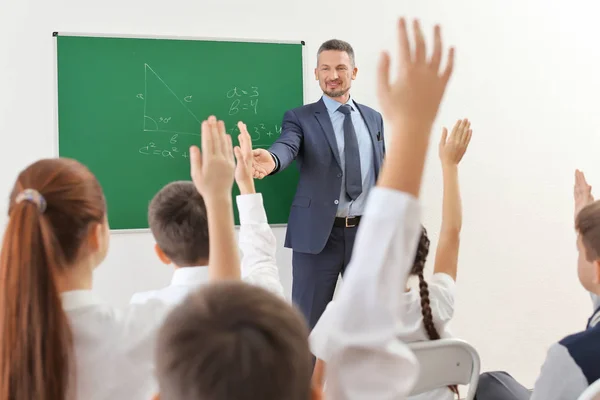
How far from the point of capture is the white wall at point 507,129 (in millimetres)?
3527

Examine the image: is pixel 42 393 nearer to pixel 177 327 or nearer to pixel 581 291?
pixel 177 327

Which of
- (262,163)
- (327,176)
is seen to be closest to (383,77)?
(262,163)

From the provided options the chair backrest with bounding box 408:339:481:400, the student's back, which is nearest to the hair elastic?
the student's back

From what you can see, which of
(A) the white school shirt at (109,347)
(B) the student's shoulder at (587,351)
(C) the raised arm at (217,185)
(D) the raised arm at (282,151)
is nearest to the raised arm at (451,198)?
(B) the student's shoulder at (587,351)

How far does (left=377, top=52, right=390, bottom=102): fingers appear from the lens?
800 millimetres

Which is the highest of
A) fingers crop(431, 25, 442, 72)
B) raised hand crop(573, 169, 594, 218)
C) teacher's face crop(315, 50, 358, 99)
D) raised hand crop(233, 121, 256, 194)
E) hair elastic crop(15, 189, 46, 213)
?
teacher's face crop(315, 50, 358, 99)

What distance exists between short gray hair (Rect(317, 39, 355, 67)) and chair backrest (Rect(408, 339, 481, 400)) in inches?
83.1

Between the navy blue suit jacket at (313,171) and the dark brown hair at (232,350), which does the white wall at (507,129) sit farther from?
the dark brown hair at (232,350)

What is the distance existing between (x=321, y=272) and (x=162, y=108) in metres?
1.26

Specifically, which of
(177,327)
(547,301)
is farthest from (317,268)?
(177,327)

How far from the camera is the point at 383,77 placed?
2.66 feet

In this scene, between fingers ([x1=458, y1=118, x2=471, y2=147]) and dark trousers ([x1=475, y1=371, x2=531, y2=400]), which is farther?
dark trousers ([x1=475, y1=371, x2=531, y2=400])

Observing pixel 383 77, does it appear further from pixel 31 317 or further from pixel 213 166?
pixel 31 317

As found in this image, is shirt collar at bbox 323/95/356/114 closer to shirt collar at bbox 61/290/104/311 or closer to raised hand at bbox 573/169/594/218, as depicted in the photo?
raised hand at bbox 573/169/594/218
